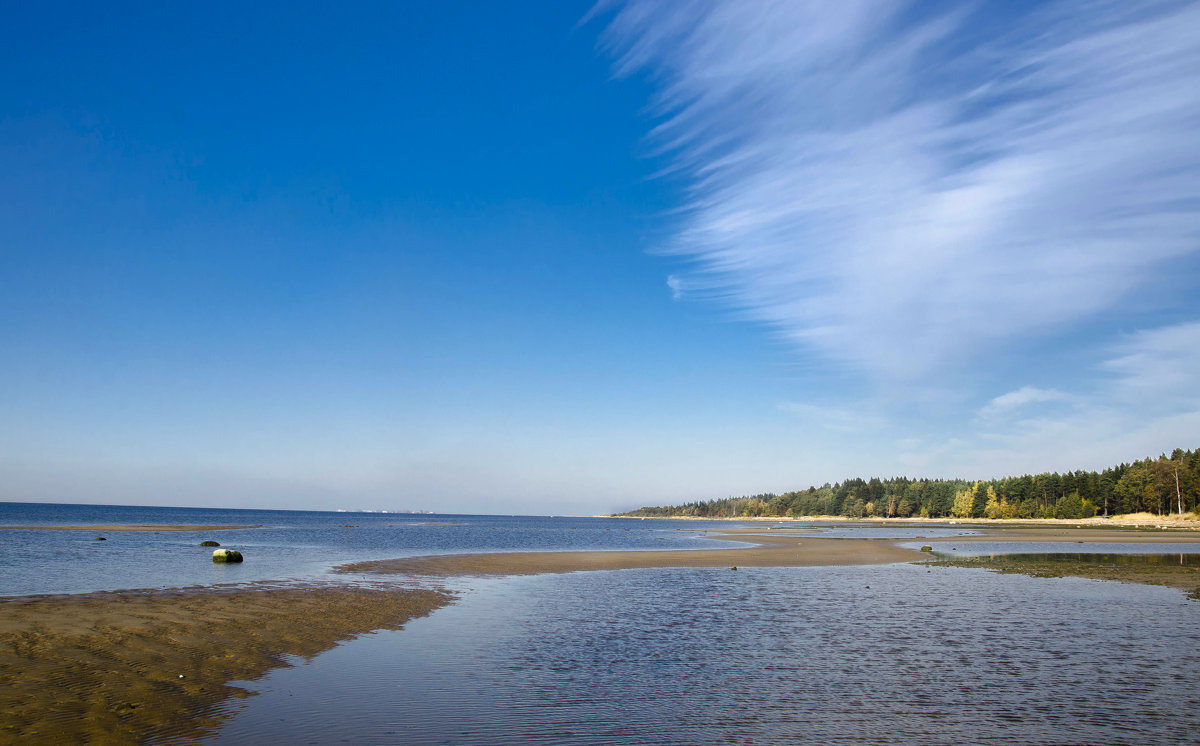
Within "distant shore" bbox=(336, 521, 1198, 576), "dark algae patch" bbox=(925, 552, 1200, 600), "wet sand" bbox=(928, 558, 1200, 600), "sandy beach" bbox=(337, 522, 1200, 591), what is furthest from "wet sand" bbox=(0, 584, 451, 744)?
"dark algae patch" bbox=(925, 552, 1200, 600)

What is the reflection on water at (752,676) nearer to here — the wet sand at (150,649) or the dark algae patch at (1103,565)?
the wet sand at (150,649)

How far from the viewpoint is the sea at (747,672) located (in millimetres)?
12812

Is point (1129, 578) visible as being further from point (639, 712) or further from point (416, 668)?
point (416, 668)

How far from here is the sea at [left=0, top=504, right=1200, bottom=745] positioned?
12812 mm

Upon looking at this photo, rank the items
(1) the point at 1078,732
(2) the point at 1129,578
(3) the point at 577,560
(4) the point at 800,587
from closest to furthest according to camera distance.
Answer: (1) the point at 1078,732 < (4) the point at 800,587 < (2) the point at 1129,578 < (3) the point at 577,560

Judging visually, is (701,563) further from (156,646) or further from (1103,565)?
(156,646)

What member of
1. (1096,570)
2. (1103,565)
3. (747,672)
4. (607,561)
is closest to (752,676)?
(747,672)

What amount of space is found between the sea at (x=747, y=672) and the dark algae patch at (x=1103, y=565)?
727cm

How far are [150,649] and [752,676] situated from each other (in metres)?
16.0

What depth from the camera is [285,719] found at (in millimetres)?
12922

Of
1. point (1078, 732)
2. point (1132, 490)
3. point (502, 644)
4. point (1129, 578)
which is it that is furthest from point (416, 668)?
point (1132, 490)

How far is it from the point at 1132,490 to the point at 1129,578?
148 meters

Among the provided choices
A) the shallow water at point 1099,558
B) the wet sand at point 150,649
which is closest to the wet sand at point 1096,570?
the shallow water at point 1099,558

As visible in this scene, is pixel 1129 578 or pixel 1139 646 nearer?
pixel 1139 646
